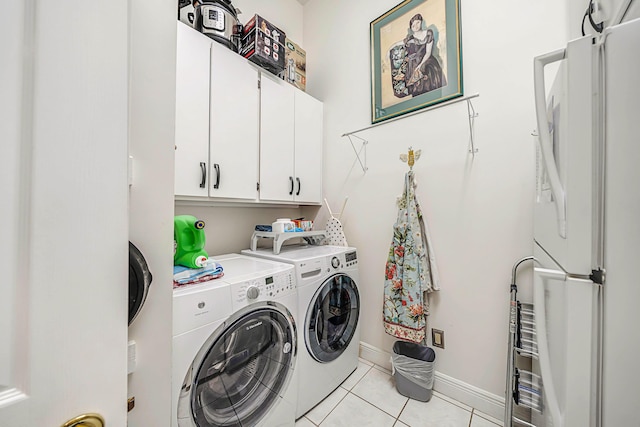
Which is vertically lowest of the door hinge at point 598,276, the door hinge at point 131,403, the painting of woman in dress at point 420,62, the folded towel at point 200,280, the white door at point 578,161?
the door hinge at point 131,403

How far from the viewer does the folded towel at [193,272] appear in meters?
1.01

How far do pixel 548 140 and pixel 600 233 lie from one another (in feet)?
0.91

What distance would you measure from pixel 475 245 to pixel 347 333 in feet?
3.40

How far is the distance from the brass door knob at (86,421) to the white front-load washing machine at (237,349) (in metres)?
0.45

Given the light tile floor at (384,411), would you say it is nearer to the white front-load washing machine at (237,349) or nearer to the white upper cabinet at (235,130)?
the white front-load washing machine at (237,349)

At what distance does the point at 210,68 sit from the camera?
1.41 meters

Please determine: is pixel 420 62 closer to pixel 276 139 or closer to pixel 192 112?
pixel 276 139

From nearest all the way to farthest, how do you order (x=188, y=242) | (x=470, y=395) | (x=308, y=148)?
(x=188, y=242)
(x=470, y=395)
(x=308, y=148)

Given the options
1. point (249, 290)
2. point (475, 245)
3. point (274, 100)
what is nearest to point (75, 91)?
point (249, 290)

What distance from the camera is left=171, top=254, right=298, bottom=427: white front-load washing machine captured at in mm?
869

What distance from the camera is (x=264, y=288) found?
112 centimetres

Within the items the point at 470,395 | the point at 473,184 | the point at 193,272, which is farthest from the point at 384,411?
the point at 473,184

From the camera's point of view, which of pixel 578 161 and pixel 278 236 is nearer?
pixel 578 161

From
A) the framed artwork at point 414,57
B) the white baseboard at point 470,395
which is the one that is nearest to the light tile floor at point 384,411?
the white baseboard at point 470,395
